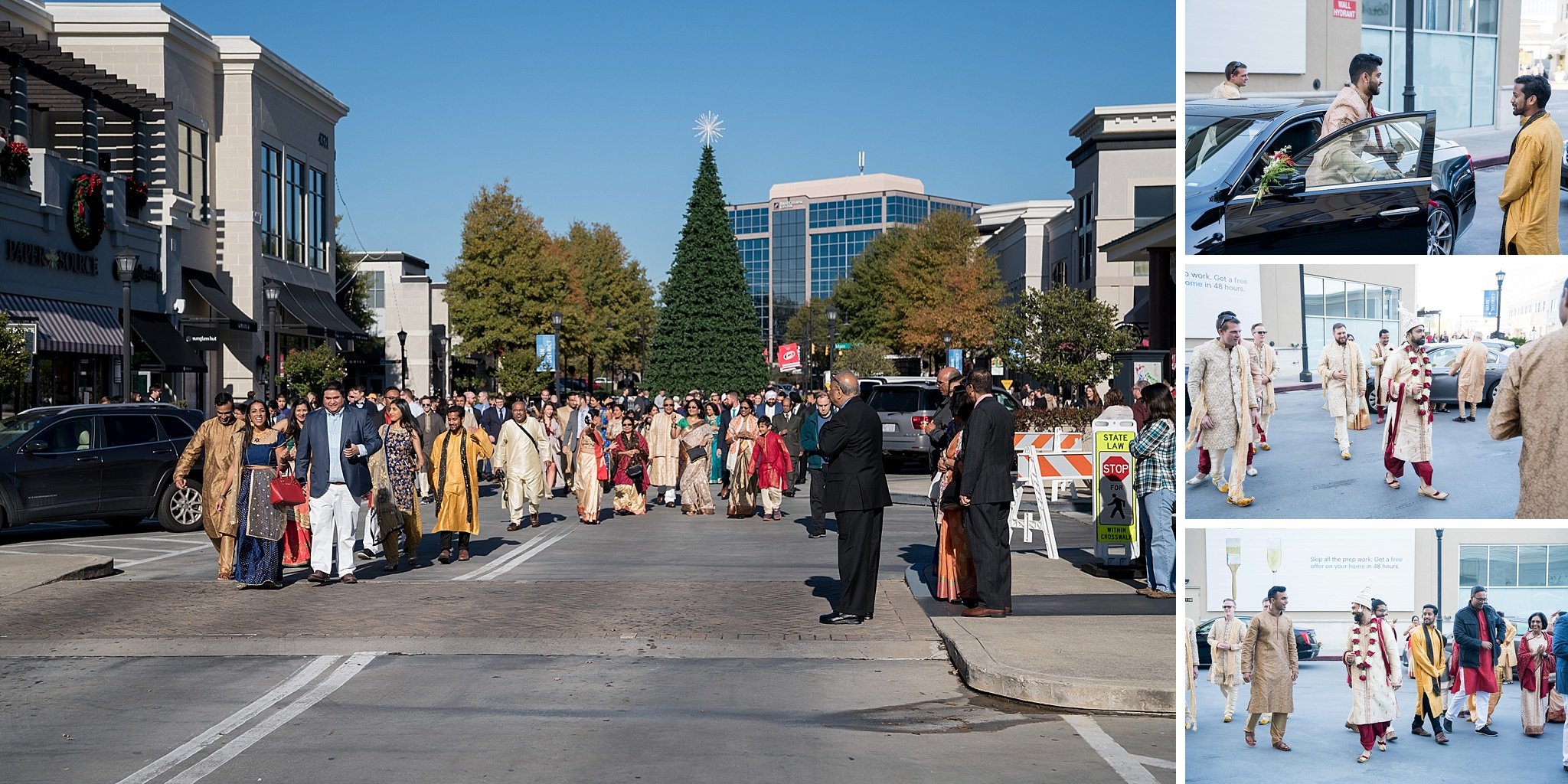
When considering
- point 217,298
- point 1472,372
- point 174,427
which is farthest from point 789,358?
point 1472,372

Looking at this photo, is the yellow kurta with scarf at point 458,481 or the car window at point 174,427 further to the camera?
the car window at point 174,427

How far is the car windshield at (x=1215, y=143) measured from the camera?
12.8ft

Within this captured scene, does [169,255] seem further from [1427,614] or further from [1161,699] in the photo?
Answer: [1427,614]

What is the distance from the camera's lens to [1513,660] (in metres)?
3.90

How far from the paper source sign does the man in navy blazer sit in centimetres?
3423

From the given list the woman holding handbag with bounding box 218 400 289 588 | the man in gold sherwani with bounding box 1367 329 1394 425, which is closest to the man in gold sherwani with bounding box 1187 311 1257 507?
the man in gold sherwani with bounding box 1367 329 1394 425

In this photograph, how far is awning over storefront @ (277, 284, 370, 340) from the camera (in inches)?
1804

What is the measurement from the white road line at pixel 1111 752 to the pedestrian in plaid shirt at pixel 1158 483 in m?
3.99

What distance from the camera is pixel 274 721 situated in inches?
291

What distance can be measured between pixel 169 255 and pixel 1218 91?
37244 mm

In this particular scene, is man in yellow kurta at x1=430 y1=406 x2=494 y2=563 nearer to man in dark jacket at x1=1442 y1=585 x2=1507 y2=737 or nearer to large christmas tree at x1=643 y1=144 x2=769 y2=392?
man in dark jacket at x1=1442 y1=585 x2=1507 y2=737

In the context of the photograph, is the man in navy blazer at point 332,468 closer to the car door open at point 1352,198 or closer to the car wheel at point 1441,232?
the car door open at point 1352,198

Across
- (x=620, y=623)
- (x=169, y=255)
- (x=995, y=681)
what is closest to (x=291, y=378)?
(x=169, y=255)

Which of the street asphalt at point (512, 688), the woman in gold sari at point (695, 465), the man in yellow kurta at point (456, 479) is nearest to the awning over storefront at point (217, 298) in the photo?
the woman in gold sari at point (695, 465)
